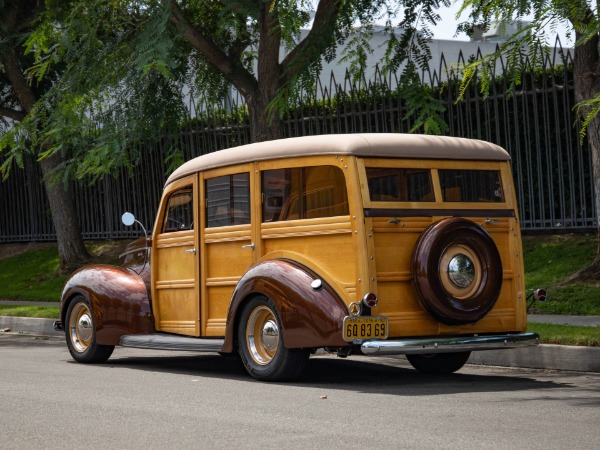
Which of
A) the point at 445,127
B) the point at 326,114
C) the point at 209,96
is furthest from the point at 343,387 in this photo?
the point at 326,114

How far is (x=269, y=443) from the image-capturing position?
21.3 ft

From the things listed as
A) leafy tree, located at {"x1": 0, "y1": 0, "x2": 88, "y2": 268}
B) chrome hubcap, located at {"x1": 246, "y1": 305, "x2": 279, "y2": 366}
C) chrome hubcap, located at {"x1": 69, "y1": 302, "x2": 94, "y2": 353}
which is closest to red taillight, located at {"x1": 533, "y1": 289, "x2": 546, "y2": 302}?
chrome hubcap, located at {"x1": 246, "y1": 305, "x2": 279, "y2": 366}

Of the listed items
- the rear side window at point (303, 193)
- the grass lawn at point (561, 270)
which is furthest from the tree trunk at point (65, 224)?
the rear side window at point (303, 193)

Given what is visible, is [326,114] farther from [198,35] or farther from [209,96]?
[198,35]

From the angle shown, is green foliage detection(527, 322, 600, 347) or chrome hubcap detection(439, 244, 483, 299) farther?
green foliage detection(527, 322, 600, 347)

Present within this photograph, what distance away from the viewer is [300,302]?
30.3 ft

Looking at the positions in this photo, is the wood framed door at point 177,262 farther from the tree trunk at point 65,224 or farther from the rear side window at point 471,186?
the tree trunk at point 65,224

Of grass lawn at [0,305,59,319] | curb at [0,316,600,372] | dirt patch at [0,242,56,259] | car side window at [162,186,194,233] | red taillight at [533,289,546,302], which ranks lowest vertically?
curb at [0,316,600,372]

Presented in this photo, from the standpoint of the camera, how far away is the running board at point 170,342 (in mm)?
10242

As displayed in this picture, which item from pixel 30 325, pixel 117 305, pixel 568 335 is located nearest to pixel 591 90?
pixel 568 335

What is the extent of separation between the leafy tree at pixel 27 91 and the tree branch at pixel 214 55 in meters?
6.16

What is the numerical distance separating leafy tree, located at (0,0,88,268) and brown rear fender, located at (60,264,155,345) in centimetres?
1095

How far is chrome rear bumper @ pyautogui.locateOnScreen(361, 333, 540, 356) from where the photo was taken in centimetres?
889

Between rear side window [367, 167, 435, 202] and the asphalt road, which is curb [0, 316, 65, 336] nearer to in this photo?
the asphalt road
